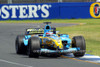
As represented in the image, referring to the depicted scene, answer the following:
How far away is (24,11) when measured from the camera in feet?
137

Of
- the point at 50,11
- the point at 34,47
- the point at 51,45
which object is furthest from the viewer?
the point at 50,11

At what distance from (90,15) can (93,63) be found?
30092 millimetres

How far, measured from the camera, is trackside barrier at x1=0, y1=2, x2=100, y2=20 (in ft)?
137

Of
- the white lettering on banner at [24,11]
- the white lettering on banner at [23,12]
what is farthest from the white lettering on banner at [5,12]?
the white lettering on banner at [23,12]

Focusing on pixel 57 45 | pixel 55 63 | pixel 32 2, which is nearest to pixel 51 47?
pixel 57 45

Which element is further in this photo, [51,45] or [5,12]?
[5,12]

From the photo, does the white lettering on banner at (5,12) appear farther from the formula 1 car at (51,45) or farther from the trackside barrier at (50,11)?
the formula 1 car at (51,45)

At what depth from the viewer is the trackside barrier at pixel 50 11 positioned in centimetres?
4169

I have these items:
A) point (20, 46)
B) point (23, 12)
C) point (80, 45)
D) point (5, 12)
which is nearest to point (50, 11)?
point (23, 12)

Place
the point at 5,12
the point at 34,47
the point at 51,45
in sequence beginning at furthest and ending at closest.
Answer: the point at 5,12 → the point at 51,45 → the point at 34,47

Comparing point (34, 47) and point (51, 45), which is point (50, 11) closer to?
point (51, 45)

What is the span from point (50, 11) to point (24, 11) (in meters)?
3.07

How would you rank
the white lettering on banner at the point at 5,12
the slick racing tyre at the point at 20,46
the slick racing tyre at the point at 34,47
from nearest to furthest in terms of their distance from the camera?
Answer: 1. the slick racing tyre at the point at 34,47
2. the slick racing tyre at the point at 20,46
3. the white lettering on banner at the point at 5,12

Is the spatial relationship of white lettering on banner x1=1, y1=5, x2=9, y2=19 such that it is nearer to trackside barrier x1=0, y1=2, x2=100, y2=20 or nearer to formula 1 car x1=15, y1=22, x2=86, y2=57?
trackside barrier x1=0, y1=2, x2=100, y2=20
